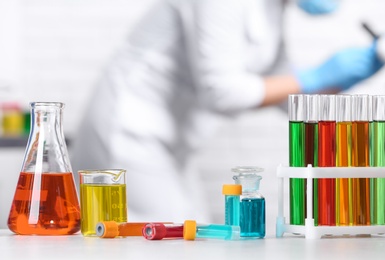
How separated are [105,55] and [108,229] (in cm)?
315

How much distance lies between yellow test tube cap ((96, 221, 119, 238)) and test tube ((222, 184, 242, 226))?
169mm

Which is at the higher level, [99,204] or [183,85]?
[183,85]

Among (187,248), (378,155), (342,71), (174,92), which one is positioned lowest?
(187,248)

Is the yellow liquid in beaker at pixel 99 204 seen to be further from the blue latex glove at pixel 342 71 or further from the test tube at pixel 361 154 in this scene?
the blue latex glove at pixel 342 71

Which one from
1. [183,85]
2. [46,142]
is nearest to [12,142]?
[183,85]

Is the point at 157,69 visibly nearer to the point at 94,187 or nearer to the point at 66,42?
the point at 66,42

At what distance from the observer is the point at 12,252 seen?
1.15m

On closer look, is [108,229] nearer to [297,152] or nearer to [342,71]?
[297,152]

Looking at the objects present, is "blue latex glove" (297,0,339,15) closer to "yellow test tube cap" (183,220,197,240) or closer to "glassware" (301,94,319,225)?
"glassware" (301,94,319,225)

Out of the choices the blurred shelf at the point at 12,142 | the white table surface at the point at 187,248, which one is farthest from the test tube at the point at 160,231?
the blurred shelf at the point at 12,142

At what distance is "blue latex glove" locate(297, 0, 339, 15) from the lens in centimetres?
435

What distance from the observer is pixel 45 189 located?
1354mm

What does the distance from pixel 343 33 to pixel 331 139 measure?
10.2ft

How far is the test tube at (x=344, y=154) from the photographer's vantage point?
134 centimetres
